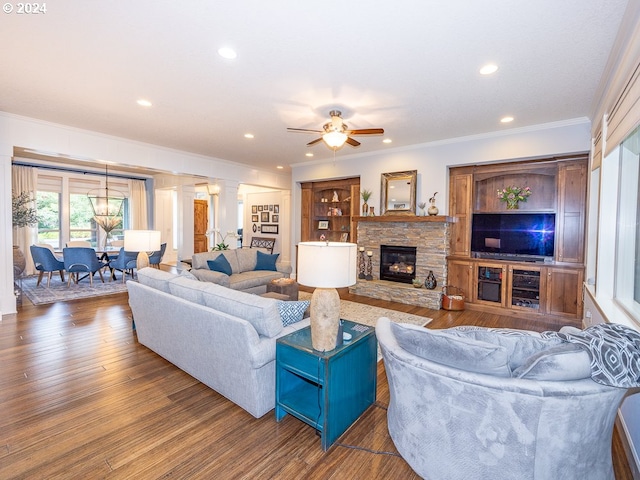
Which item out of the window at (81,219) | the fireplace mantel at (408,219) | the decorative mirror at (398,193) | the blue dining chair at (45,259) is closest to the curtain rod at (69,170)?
the window at (81,219)

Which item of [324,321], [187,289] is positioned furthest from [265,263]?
[324,321]

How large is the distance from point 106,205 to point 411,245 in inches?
271

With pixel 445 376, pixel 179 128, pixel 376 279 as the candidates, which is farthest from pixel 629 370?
pixel 179 128

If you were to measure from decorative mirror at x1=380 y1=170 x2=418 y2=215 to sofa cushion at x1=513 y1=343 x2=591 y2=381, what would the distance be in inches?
177

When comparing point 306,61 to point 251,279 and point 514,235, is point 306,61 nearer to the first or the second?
point 251,279

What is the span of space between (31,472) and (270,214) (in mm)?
8497

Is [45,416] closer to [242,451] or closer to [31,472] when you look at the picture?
[31,472]

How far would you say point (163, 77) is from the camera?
3.12 metres

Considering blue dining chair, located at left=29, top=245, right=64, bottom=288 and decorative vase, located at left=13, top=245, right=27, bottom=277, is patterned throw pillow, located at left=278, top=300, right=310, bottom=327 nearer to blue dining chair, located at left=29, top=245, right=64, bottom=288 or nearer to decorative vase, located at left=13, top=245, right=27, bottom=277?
decorative vase, located at left=13, top=245, right=27, bottom=277

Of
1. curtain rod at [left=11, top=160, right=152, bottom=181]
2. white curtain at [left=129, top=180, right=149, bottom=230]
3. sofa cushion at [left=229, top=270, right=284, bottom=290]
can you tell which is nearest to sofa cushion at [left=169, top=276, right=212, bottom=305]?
sofa cushion at [left=229, top=270, right=284, bottom=290]

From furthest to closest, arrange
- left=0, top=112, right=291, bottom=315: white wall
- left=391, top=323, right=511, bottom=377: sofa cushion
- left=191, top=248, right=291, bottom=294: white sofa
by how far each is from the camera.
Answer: left=191, top=248, right=291, bottom=294: white sofa
left=0, top=112, right=291, bottom=315: white wall
left=391, top=323, right=511, bottom=377: sofa cushion

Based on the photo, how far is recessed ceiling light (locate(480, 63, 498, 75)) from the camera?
9.25ft

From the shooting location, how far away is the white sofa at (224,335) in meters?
2.19

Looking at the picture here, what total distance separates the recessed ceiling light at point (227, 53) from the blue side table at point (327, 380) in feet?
7.80
